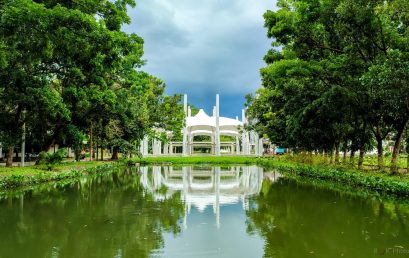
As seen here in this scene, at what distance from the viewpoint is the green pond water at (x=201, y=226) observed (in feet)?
19.7

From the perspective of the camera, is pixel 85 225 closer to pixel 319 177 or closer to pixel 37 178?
pixel 37 178

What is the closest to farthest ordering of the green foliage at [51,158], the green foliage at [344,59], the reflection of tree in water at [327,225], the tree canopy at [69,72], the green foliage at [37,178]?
the reflection of tree in water at [327,225]
the tree canopy at [69,72]
the green foliage at [344,59]
the green foliage at [37,178]
the green foliage at [51,158]

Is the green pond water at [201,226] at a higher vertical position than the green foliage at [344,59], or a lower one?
lower

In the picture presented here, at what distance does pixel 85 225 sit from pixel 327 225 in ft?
16.2

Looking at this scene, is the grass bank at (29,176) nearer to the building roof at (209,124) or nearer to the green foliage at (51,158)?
the green foliage at (51,158)

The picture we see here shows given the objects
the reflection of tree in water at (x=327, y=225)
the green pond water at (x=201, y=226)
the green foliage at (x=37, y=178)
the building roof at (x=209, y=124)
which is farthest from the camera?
the building roof at (x=209, y=124)

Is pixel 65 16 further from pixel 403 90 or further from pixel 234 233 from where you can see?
pixel 403 90

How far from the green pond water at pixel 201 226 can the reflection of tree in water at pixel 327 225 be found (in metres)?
0.02

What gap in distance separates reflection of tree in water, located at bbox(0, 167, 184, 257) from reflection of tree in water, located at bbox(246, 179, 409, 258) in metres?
1.92

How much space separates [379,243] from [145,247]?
3.81m

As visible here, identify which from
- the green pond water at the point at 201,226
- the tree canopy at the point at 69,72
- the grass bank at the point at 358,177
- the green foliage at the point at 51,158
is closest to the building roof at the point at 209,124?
the tree canopy at the point at 69,72

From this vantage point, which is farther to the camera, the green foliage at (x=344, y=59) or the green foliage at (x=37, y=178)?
the green foliage at (x=37, y=178)

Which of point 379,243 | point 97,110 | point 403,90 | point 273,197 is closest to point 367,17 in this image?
point 403,90

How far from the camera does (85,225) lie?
798 cm
